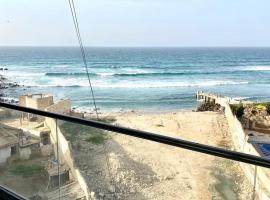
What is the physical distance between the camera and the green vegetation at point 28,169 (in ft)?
6.95

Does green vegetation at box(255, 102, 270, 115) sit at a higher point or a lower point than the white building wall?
lower

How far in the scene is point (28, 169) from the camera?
218 cm

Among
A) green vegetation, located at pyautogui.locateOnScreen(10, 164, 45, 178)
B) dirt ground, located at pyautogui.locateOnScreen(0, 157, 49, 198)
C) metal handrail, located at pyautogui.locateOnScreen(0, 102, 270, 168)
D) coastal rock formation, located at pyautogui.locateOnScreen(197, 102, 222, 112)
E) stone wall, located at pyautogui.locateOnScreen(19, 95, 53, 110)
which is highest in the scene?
metal handrail, located at pyautogui.locateOnScreen(0, 102, 270, 168)

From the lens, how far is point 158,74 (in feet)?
145

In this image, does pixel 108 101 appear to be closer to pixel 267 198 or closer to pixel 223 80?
pixel 223 80

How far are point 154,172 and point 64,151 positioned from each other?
55 centimetres

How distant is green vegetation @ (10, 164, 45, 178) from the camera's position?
83.4 inches

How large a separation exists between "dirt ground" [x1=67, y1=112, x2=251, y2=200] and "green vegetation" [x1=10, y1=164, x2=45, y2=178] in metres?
0.19

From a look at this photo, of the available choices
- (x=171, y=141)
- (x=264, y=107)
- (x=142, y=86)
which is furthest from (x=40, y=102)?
(x=142, y=86)

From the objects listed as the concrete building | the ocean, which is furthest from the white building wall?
the ocean

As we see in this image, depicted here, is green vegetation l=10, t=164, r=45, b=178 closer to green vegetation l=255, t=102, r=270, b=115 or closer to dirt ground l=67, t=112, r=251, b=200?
dirt ground l=67, t=112, r=251, b=200

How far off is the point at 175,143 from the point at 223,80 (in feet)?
132

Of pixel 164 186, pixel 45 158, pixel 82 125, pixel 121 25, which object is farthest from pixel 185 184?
pixel 121 25

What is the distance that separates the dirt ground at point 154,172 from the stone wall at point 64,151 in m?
0.03
